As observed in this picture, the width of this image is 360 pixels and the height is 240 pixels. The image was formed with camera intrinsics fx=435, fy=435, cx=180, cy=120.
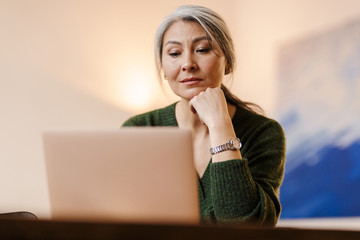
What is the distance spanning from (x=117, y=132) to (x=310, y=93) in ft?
7.09

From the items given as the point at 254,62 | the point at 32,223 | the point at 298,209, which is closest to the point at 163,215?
the point at 32,223

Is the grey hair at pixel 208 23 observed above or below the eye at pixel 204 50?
above

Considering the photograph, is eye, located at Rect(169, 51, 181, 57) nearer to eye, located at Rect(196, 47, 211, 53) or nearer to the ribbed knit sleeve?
eye, located at Rect(196, 47, 211, 53)

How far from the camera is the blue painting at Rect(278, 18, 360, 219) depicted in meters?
2.54

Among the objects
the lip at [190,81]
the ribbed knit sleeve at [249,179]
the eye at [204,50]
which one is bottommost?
the ribbed knit sleeve at [249,179]

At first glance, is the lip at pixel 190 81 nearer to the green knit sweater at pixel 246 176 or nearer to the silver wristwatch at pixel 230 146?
the green knit sweater at pixel 246 176

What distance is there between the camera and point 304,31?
274 cm

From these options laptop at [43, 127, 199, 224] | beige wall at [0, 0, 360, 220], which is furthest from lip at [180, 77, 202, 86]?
beige wall at [0, 0, 360, 220]

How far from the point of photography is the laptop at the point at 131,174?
687 millimetres

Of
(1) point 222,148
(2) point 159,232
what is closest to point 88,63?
(1) point 222,148

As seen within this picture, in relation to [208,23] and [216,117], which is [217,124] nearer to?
[216,117]

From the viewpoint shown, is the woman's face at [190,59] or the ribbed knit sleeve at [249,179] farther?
the woman's face at [190,59]

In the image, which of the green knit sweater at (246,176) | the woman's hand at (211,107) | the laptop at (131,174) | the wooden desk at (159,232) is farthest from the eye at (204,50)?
the wooden desk at (159,232)

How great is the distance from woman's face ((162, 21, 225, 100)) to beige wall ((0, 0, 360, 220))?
1.27 meters
